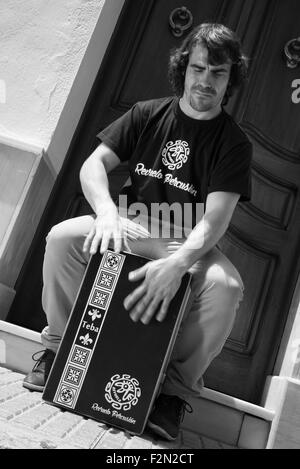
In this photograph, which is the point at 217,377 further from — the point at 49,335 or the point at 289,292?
the point at 49,335

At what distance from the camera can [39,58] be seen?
2.58 metres

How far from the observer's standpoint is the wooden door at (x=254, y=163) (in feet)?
8.91

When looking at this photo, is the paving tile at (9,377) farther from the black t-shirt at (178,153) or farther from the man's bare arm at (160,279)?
the black t-shirt at (178,153)

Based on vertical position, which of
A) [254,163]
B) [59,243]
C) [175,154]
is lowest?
[59,243]

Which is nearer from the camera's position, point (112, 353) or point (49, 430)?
point (49, 430)

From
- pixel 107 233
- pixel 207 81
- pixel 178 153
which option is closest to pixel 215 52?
pixel 207 81

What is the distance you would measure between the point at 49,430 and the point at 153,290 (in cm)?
52

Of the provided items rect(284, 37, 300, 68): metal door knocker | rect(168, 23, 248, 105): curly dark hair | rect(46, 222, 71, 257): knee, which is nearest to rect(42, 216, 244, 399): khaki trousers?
rect(46, 222, 71, 257): knee

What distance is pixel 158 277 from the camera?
67.2 inches

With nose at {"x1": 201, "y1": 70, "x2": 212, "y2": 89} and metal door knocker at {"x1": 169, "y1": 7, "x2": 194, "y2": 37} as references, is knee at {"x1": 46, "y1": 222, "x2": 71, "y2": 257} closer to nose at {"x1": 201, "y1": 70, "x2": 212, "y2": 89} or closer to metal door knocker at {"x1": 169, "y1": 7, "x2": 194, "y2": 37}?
nose at {"x1": 201, "y1": 70, "x2": 212, "y2": 89}

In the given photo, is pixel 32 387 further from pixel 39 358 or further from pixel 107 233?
pixel 107 233
